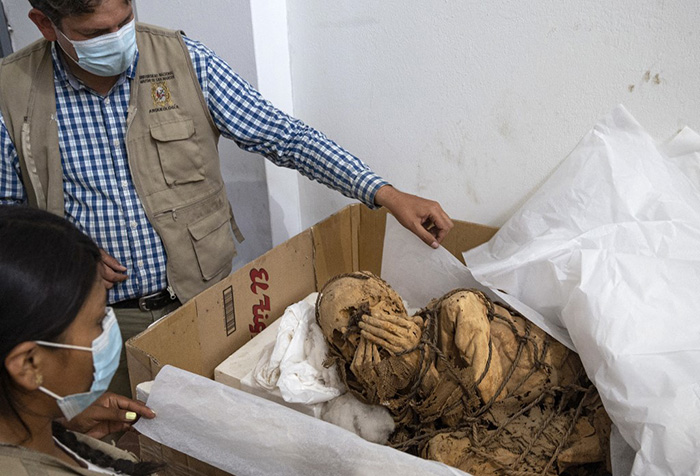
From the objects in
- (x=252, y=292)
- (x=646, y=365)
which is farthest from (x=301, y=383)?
(x=646, y=365)

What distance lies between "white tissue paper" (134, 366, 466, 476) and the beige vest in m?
0.45

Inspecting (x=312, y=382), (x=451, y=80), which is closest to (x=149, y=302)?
(x=312, y=382)

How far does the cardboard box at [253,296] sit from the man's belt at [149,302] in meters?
0.16

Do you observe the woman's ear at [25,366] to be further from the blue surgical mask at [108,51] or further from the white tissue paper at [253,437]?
the blue surgical mask at [108,51]

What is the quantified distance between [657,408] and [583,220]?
1.60 feet

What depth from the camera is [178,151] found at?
55.9 inches

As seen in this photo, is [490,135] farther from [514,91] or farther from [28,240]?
[28,240]

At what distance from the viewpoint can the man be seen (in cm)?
130

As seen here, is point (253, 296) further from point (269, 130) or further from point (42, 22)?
point (42, 22)

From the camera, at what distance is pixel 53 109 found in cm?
131

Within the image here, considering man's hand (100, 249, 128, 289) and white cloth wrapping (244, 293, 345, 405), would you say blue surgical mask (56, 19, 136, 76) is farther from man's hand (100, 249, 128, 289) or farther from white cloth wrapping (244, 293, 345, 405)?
white cloth wrapping (244, 293, 345, 405)

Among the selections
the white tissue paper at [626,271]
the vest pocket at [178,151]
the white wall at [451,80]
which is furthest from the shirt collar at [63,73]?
the white tissue paper at [626,271]

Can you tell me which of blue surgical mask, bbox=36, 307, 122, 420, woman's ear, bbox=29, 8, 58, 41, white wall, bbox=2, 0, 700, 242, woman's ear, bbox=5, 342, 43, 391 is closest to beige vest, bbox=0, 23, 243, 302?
woman's ear, bbox=29, 8, 58, 41

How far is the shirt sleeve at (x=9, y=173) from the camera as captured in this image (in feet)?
4.24
